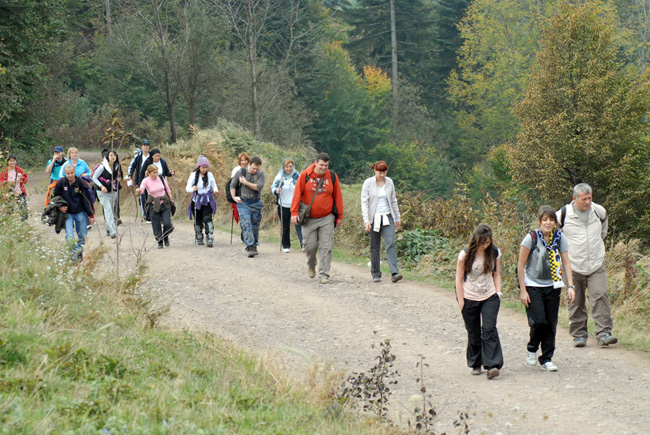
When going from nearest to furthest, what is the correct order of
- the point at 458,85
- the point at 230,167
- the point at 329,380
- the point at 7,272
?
the point at 329,380 → the point at 7,272 → the point at 230,167 → the point at 458,85

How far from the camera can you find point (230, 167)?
22.8 metres

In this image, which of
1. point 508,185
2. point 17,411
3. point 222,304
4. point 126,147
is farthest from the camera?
A: point 508,185

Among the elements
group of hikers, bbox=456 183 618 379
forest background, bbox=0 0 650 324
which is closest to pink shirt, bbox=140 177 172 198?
forest background, bbox=0 0 650 324

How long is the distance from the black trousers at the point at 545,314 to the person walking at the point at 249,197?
721 centimetres

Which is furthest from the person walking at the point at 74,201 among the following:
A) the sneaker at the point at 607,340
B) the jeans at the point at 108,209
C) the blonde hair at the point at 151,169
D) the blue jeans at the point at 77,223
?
the sneaker at the point at 607,340

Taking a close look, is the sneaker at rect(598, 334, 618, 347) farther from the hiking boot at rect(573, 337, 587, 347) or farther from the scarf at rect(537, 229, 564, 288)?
the scarf at rect(537, 229, 564, 288)

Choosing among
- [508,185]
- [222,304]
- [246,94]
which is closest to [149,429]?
[222,304]

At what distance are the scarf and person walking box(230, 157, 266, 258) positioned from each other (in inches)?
279

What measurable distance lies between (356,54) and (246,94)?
24.9 m

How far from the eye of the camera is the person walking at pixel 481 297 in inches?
270

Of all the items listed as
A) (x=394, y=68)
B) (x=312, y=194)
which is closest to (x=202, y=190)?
(x=312, y=194)

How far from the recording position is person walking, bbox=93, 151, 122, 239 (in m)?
14.8

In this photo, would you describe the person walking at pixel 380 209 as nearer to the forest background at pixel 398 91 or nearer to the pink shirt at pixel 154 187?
the forest background at pixel 398 91

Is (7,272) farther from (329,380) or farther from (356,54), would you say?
(356,54)
